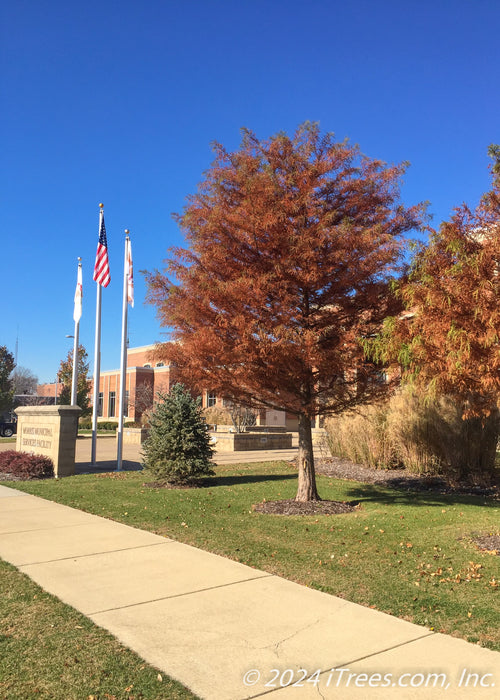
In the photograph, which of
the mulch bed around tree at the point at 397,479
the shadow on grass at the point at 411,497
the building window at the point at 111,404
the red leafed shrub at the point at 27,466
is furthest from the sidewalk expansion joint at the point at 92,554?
the building window at the point at 111,404

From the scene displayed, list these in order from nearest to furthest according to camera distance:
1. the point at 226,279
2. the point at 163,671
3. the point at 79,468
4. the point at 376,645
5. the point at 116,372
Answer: the point at 163,671, the point at 376,645, the point at 226,279, the point at 79,468, the point at 116,372

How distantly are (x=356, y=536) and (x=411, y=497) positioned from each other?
4.12 metres

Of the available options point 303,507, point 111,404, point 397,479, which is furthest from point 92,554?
point 111,404

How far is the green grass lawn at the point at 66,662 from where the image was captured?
3484 mm

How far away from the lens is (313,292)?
9.53 metres

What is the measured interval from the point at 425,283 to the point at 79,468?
509 inches

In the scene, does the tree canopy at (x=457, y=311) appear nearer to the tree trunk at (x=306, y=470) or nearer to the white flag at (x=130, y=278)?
the tree trunk at (x=306, y=470)

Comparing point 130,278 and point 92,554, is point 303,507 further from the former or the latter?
point 130,278

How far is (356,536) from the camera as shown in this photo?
25.7 ft

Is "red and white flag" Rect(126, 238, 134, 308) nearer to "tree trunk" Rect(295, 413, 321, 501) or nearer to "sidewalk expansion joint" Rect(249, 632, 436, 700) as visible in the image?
"tree trunk" Rect(295, 413, 321, 501)

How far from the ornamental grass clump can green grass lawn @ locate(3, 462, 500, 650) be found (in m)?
0.56

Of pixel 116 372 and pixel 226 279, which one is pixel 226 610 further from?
pixel 116 372

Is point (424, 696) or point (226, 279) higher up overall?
point (226, 279)

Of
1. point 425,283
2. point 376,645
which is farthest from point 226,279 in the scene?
point 376,645
